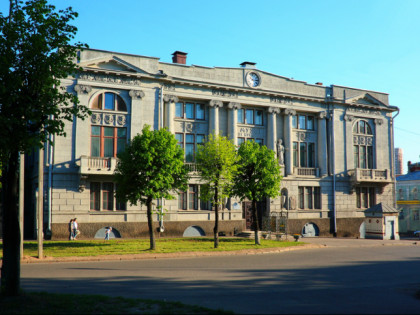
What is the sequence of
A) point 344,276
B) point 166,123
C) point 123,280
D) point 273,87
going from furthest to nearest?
1. point 273,87
2. point 166,123
3. point 344,276
4. point 123,280

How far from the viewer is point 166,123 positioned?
115 feet

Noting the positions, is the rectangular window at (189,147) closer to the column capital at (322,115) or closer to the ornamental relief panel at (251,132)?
the ornamental relief panel at (251,132)

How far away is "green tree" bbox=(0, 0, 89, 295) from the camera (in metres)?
10.6

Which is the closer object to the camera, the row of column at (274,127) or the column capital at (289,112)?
the row of column at (274,127)

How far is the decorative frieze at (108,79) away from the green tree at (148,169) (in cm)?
904

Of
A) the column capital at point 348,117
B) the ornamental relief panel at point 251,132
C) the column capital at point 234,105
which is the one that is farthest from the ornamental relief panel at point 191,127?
the column capital at point 348,117

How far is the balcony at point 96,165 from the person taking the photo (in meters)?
30.8

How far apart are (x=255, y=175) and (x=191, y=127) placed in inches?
370

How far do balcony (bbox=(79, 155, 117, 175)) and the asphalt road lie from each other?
473 inches

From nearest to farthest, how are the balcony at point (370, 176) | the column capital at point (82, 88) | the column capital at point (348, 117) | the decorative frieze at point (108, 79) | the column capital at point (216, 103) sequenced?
the column capital at point (82, 88)
the decorative frieze at point (108, 79)
the column capital at point (216, 103)
the balcony at point (370, 176)
the column capital at point (348, 117)

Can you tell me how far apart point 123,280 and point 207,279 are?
2872 millimetres

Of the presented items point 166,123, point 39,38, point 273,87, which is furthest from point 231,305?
point 273,87

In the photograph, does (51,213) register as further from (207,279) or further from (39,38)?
(39,38)

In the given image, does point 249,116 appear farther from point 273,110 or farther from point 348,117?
point 348,117
